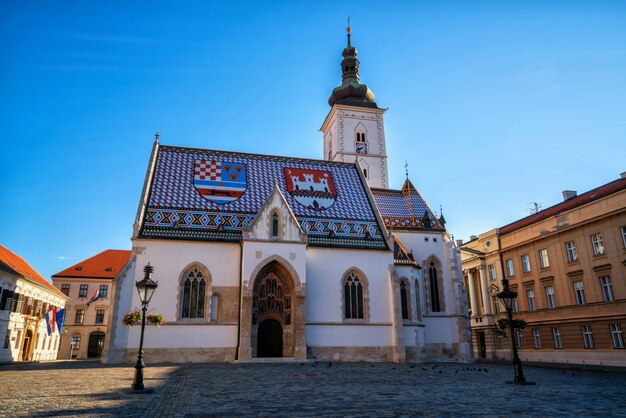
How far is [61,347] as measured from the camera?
50.3 m

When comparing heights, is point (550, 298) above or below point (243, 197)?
below

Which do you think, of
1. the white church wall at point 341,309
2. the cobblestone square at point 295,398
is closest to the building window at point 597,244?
the white church wall at point 341,309

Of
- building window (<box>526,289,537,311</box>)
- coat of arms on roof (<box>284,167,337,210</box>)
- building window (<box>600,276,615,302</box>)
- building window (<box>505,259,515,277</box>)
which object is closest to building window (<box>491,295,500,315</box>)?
building window (<box>505,259,515,277</box>)

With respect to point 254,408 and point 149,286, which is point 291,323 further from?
point 254,408

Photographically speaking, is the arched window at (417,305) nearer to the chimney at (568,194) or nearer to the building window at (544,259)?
the building window at (544,259)

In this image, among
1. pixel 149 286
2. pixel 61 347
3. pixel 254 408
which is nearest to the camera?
pixel 254 408

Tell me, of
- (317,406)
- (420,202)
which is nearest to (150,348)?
(317,406)

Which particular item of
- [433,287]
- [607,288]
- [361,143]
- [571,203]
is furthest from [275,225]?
[571,203]

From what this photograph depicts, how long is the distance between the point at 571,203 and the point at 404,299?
1570cm

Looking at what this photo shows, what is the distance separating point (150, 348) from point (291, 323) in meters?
8.14

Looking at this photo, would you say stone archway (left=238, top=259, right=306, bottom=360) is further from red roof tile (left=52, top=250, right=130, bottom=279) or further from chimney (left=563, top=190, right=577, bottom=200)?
red roof tile (left=52, top=250, right=130, bottom=279)

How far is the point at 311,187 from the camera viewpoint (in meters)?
33.9

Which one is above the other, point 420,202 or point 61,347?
point 420,202

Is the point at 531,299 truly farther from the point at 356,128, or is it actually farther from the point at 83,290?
the point at 83,290
